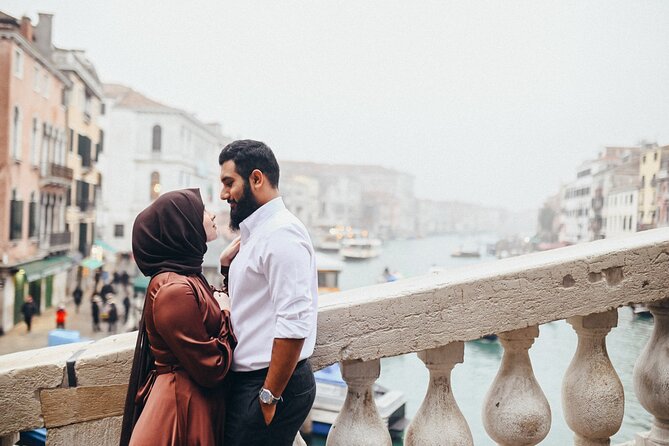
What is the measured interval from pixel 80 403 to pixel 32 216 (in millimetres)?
22499

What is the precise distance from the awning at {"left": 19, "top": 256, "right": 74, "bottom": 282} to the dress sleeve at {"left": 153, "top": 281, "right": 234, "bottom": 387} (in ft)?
69.1

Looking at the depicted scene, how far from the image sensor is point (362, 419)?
1714mm

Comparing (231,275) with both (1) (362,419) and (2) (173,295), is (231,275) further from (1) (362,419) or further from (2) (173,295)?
(1) (362,419)

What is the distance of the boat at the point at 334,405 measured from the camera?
11.1 meters

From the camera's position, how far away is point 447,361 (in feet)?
5.71

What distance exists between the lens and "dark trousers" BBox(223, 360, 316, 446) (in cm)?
161

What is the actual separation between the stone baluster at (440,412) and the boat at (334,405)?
937cm

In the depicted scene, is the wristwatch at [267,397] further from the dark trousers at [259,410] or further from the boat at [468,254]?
the boat at [468,254]

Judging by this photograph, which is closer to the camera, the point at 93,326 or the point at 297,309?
the point at 297,309

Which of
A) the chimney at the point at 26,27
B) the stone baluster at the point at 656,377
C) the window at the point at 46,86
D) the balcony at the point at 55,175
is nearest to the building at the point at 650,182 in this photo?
the stone baluster at the point at 656,377

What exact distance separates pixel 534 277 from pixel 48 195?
24998mm

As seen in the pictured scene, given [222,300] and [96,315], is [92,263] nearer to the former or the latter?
[96,315]

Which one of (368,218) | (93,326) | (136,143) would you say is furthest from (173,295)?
(368,218)

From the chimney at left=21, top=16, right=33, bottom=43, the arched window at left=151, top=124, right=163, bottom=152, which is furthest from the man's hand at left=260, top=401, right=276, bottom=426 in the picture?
the arched window at left=151, top=124, right=163, bottom=152
